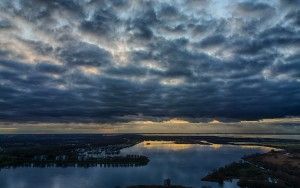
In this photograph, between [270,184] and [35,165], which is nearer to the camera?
[270,184]

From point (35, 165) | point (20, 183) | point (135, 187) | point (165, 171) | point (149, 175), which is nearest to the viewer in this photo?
point (135, 187)

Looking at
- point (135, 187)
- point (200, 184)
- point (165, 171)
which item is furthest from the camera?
point (165, 171)

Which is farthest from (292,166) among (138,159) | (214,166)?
(138,159)

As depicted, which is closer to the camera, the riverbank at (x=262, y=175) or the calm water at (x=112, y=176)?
the riverbank at (x=262, y=175)

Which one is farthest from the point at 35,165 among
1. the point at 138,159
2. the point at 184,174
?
the point at 184,174

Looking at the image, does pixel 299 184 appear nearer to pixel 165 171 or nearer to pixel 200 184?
pixel 200 184

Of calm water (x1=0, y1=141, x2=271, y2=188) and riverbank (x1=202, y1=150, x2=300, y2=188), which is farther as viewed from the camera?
calm water (x1=0, y1=141, x2=271, y2=188)

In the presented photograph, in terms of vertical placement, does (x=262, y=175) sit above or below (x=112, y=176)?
below

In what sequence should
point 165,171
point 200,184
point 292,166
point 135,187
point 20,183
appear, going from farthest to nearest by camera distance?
point 292,166
point 165,171
point 20,183
point 200,184
point 135,187

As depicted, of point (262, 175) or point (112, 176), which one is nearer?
point (262, 175)

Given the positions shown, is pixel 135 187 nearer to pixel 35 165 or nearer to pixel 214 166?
pixel 214 166
